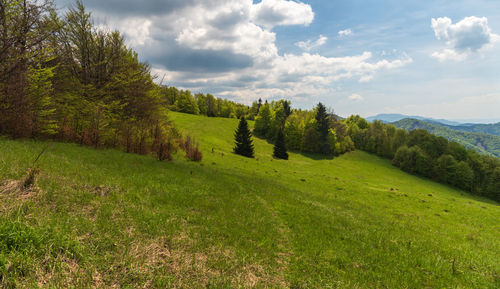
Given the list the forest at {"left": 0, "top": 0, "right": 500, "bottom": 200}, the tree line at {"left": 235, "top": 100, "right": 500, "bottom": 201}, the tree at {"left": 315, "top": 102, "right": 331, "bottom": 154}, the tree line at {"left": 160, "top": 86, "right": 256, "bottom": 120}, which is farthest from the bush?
the tree line at {"left": 160, "top": 86, "right": 256, "bottom": 120}

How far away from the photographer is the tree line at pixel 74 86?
583 inches

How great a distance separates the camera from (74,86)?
21266 mm

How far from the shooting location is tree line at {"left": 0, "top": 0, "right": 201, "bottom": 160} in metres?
14.8

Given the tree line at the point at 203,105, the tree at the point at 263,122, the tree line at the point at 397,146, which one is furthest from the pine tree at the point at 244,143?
the tree line at the point at 203,105

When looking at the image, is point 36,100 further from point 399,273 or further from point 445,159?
point 445,159

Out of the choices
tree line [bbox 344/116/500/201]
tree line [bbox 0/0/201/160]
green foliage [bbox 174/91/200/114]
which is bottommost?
tree line [bbox 344/116/500/201]

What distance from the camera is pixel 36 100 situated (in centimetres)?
1598

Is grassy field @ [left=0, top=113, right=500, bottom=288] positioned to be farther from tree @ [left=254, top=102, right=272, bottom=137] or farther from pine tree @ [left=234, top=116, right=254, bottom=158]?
tree @ [left=254, top=102, right=272, bottom=137]

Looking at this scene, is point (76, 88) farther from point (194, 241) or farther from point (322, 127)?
point (322, 127)

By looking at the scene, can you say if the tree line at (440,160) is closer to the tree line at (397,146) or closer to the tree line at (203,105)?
the tree line at (397,146)

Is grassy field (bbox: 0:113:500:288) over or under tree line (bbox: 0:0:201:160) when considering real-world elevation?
under

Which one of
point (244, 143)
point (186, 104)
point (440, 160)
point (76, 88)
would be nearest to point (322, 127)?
point (440, 160)

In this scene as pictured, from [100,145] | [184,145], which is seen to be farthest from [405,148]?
[100,145]

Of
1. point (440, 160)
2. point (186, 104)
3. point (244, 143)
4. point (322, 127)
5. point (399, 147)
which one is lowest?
point (440, 160)
